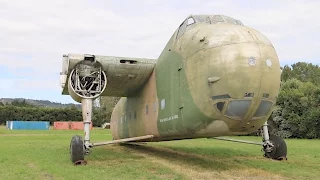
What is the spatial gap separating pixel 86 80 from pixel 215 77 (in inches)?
301

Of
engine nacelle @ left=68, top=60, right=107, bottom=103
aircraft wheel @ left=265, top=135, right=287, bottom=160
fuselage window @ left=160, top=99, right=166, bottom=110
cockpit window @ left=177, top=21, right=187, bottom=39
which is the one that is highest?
cockpit window @ left=177, top=21, right=187, bottom=39

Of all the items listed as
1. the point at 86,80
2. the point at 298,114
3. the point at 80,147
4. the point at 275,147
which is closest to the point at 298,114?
the point at 298,114

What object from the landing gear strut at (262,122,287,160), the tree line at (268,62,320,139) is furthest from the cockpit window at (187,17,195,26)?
the tree line at (268,62,320,139)

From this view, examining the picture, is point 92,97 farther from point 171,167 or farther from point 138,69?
point 171,167

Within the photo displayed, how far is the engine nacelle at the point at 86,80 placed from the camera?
52.0 ft

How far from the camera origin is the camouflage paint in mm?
10547

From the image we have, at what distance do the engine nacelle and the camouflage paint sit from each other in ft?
12.1

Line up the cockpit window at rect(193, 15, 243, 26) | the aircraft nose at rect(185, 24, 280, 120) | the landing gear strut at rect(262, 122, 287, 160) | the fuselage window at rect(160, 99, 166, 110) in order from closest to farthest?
the aircraft nose at rect(185, 24, 280, 120)
the cockpit window at rect(193, 15, 243, 26)
the fuselage window at rect(160, 99, 166, 110)
the landing gear strut at rect(262, 122, 287, 160)

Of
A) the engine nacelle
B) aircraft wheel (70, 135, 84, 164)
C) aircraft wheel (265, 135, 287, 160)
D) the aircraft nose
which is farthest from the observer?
the engine nacelle

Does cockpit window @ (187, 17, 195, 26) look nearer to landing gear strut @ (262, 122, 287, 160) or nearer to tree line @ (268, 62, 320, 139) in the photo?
landing gear strut @ (262, 122, 287, 160)

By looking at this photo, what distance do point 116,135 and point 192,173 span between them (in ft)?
41.7

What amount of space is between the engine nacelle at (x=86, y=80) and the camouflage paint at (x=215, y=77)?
12.1 feet

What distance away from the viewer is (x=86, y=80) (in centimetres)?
1644

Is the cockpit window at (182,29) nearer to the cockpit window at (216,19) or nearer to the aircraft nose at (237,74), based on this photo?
the cockpit window at (216,19)
